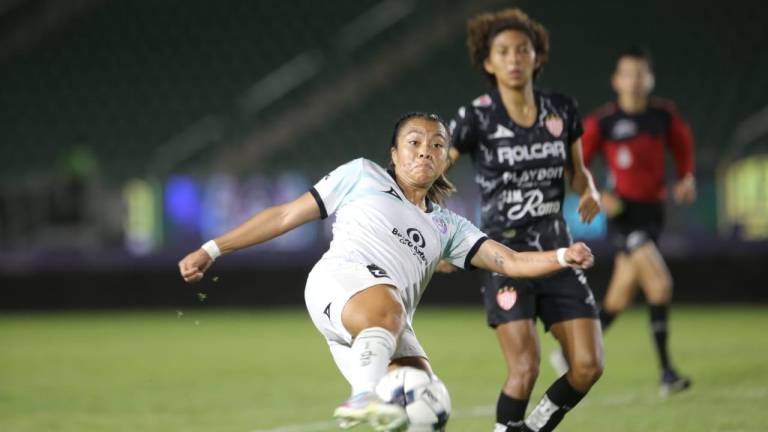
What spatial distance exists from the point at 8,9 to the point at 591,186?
70.0ft

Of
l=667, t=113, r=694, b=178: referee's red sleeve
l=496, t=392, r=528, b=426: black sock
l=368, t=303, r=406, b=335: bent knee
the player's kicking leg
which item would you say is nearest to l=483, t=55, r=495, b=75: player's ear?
l=496, t=392, r=528, b=426: black sock

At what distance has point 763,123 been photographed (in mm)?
17938

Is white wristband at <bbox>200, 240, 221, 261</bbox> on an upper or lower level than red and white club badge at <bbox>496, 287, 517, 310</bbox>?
upper

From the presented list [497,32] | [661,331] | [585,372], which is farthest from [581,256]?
[661,331]

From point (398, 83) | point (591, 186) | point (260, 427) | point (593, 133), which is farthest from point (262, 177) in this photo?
point (591, 186)

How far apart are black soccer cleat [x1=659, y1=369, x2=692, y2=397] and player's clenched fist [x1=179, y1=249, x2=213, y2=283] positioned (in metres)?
4.65

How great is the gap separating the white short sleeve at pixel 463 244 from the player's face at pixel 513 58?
46.3 inches

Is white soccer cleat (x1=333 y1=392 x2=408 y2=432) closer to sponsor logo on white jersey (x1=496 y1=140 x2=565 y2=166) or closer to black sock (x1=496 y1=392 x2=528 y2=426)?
black sock (x1=496 y1=392 x2=528 y2=426)

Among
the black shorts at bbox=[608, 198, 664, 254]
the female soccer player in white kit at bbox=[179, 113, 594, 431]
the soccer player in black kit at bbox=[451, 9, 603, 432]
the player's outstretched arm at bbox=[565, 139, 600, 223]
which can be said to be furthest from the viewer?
the black shorts at bbox=[608, 198, 664, 254]

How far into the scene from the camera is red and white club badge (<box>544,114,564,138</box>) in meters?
6.38

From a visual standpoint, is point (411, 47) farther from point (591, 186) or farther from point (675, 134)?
point (591, 186)

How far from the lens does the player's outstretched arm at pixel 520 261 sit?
5141mm

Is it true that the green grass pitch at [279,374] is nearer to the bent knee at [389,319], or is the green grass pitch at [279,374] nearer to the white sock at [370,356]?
the bent knee at [389,319]

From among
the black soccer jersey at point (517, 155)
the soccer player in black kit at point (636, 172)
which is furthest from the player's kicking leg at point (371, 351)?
the soccer player in black kit at point (636, 172)
